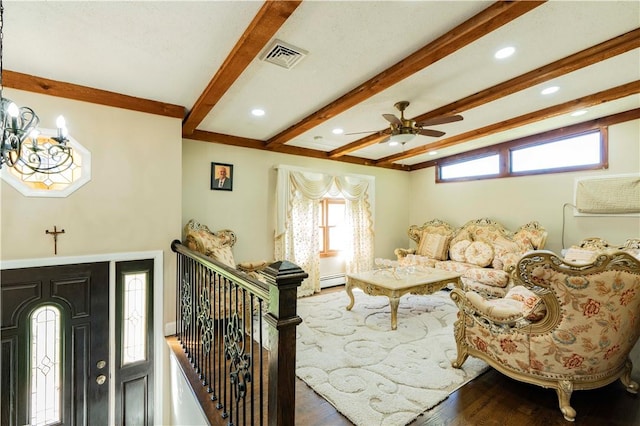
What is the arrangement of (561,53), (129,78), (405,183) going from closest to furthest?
(561,53)
(129,78)
(405,183)

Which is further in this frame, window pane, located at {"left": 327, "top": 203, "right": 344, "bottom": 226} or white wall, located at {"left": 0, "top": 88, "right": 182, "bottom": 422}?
window pane, located at {"left": 327, "top": 203, "right": 344, "bottom": 226}

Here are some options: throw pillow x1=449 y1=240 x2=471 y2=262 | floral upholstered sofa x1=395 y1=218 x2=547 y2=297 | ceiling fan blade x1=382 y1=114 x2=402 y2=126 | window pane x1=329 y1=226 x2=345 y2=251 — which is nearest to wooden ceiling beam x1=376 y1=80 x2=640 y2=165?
floral upholstered sofa x1=395 y1=218 x2=547 y2=297

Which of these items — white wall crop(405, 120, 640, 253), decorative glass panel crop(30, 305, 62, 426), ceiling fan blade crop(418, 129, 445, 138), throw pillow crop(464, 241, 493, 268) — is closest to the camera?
decorative glass panel crop(30, 305, 62, 426)

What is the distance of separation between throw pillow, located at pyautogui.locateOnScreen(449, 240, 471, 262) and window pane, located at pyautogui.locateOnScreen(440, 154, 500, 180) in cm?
143

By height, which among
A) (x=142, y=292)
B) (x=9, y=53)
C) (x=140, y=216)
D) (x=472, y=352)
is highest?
(x=9, y=53)

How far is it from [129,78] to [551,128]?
5.71 meters

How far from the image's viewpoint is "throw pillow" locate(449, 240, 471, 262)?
16.9ft

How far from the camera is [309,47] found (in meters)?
2.21

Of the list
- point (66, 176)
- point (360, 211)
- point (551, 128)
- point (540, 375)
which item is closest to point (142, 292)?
point (66, 176)

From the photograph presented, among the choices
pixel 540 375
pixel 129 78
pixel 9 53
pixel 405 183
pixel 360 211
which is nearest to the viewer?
pixel 540 375

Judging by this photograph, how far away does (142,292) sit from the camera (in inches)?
119

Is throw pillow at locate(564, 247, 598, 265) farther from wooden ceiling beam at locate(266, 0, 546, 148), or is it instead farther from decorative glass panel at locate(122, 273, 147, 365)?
decorative glass panel at locate(122, 273, 147, 365)

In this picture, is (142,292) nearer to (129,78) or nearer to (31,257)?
(31,257)

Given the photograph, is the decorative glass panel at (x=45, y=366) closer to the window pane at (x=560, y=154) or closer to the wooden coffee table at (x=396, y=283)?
the wooden coffee table at (x=396, y=283)
